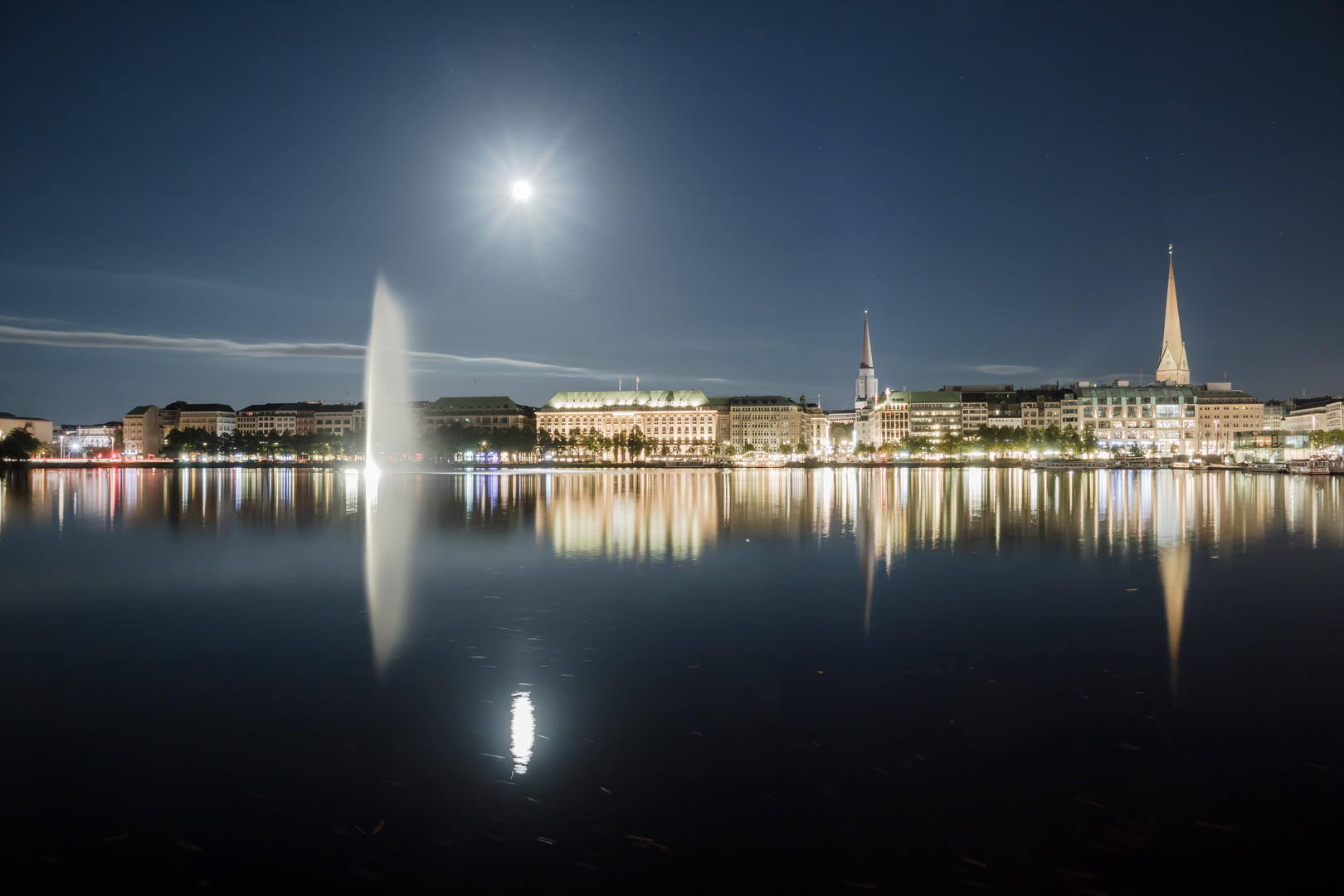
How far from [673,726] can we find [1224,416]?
8521 inches

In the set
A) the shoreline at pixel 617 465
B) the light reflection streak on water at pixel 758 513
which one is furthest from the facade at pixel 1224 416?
the light reflection streak on water at pixel 758 513

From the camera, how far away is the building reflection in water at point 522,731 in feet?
25.4

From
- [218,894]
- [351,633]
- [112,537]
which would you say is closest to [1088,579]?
[351,633]

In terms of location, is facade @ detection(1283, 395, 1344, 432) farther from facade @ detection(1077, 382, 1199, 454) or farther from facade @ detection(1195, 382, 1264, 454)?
facade @ detection(1077, 382, 1199, 454)

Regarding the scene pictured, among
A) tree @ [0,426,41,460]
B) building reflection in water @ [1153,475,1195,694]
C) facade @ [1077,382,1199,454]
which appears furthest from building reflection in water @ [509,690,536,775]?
facade @ [1077,382,1199,454]

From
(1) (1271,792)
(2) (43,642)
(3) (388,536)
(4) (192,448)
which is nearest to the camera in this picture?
(1) (1271,792)

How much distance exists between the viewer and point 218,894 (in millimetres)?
5676

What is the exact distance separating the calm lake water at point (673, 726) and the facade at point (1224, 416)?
19453cm

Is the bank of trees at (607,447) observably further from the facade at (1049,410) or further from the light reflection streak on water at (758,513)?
the light reflection streak on water at (758,513)

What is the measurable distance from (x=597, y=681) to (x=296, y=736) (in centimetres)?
354

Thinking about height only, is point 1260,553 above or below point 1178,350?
below

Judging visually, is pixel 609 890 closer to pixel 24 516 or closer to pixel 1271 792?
pixel 1271 792

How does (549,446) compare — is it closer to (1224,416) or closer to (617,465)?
(617,465)

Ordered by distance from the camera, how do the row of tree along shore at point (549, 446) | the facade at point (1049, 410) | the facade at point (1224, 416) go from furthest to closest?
the facade at point (1049, 410)
the facade at point (1224, 416)
the row of tree along shore at point (549, 446)
